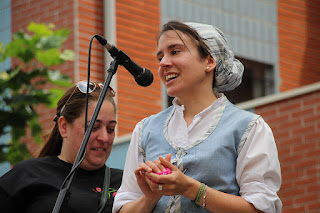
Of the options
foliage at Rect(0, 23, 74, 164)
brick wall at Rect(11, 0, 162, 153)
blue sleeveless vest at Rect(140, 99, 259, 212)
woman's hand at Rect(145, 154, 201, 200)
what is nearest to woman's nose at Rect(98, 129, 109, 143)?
blue sleeveless vest at Rect(140, 99, 259, 212)

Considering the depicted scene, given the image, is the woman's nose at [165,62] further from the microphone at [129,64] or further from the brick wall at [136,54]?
the brick wall at [136,54]

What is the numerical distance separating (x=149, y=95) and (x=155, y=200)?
5.76m

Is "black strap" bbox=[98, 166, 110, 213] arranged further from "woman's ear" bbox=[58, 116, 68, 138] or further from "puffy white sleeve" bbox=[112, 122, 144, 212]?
"puffy white sleeve" bbox=[112, 122, 144, 212]

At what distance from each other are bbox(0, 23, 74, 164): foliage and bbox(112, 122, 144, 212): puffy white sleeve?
3490mm

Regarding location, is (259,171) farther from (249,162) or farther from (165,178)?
(165,178)

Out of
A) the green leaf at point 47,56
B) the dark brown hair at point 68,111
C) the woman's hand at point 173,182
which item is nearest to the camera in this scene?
the woman's hand at point 173,182

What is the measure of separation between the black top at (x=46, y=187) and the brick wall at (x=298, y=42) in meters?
6.12

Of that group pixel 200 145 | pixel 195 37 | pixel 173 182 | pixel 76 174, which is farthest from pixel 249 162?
pixel 76 174

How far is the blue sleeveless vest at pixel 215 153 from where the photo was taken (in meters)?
2.84

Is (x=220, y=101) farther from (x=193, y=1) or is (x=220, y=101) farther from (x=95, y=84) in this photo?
(x=193, y=1)

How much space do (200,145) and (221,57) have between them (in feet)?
1.26

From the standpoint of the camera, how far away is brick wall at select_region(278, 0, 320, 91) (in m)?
9.71

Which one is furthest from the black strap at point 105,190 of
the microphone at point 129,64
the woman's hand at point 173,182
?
the woman's hand at point 173,182

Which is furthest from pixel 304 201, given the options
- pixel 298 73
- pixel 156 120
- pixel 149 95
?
pixel 156 120
